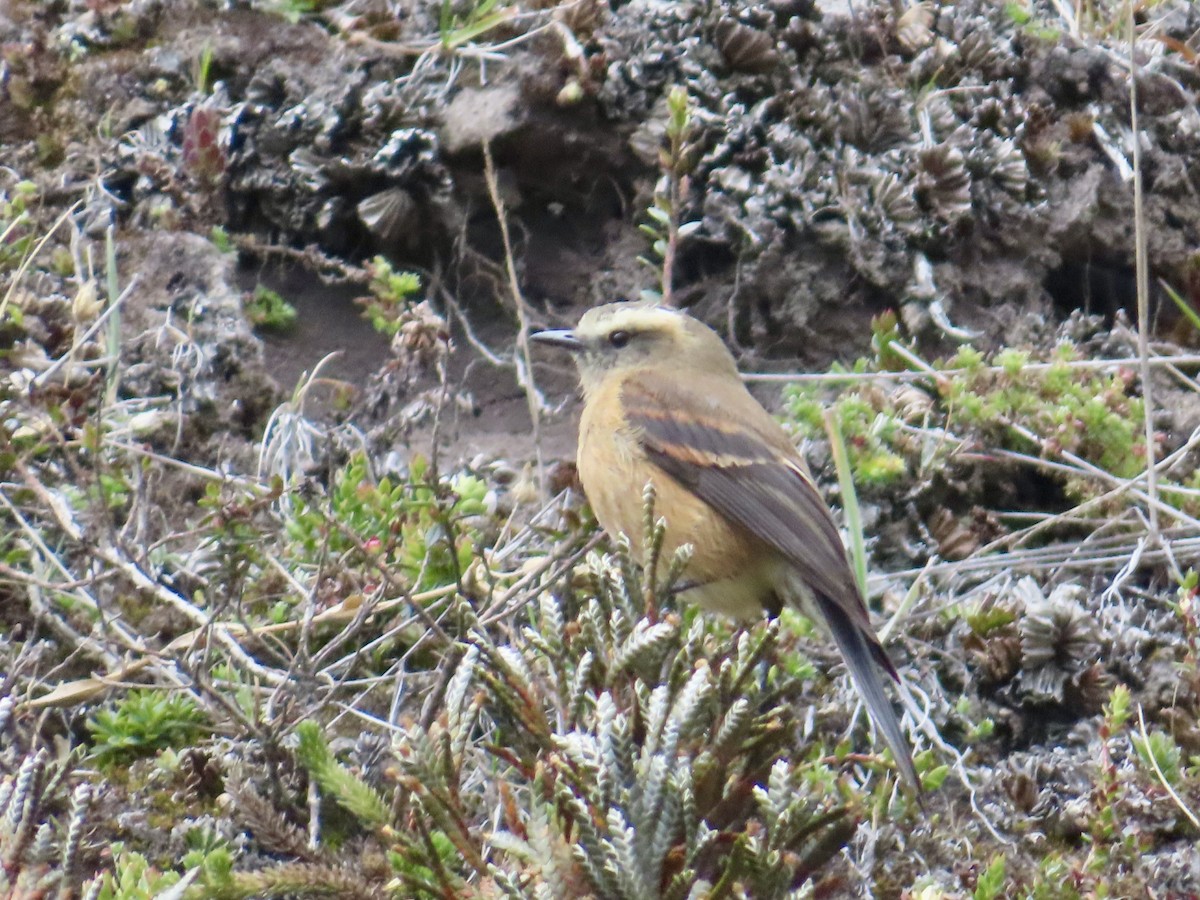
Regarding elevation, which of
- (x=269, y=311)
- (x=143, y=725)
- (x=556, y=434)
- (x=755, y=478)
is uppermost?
(x=269, y=311)

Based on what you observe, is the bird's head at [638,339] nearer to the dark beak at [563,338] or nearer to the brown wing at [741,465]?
the dark beak at [563,338]

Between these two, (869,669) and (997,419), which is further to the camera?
(997,419)

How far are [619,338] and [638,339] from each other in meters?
0.07

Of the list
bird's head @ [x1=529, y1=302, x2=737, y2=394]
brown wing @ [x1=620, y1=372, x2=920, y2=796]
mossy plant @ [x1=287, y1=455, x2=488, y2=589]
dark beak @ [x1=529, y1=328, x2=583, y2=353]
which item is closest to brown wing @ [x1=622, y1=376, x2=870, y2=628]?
brown wing @ [x1=620, y1=372, x2=920, y2=796]

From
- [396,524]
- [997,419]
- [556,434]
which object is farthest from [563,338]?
[997,419]

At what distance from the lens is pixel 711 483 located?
171 inches

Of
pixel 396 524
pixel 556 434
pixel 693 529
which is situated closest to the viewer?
pixel 396 524

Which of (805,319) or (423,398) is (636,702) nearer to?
(423,398)

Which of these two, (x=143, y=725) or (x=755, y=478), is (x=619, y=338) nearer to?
(x=755, y=478)

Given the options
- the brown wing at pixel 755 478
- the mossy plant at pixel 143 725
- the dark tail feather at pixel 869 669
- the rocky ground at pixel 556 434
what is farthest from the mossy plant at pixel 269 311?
the dark tail feather at pixel 869 669

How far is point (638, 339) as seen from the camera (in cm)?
492

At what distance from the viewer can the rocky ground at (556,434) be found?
265cm

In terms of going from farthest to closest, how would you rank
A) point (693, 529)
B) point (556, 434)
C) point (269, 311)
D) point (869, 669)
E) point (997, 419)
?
1. point (556, 434)
2. point (269, 311)
3. point (997, 419)
4. point (693, 529)
5. point (869, 669)

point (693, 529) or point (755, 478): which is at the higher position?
point (755, 478)
